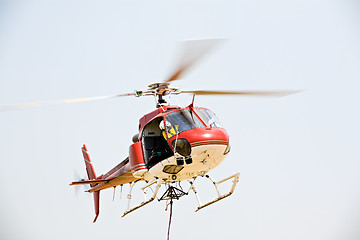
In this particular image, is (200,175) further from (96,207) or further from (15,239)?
(15,239)

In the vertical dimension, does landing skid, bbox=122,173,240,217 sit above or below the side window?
below

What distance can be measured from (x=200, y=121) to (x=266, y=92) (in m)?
1.71

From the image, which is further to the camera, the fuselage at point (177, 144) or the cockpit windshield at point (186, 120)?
the cockpit windshield at point (186, 120)

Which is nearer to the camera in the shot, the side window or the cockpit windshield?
the cockpit windshield

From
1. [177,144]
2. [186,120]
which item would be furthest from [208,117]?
[177,144]

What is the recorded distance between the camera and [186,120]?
1009cm

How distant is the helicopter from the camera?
970cm

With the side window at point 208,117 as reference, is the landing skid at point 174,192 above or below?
below

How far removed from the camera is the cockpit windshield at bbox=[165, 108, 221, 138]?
9969mm

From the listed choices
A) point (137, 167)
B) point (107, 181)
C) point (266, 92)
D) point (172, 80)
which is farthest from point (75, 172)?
point (266, 92)

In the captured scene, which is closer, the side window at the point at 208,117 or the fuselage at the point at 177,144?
the fuselage at the point at 177,144

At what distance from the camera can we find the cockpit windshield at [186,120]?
32.7 ft

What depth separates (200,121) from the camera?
10.1 m

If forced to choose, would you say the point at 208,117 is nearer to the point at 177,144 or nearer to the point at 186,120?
the point at 186,120
